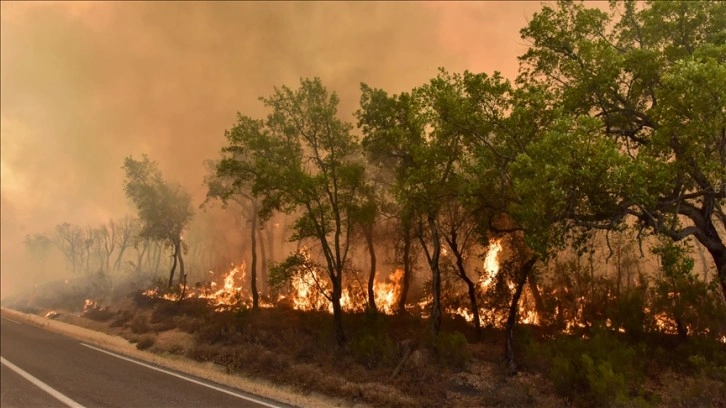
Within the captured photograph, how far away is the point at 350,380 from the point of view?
14.2 meters

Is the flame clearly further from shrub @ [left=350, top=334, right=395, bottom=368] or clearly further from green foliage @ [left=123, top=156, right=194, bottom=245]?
shrub @ [left=350, top=334, right=395, bottom=368]

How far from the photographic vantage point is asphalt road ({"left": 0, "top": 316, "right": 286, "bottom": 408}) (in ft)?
36.0

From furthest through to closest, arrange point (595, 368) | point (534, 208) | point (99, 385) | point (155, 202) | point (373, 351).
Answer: point (155, 202) → point (373, 351) → point (99, 385) → point (595, 368) → point (534, 208)

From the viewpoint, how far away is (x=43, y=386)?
1278 cm

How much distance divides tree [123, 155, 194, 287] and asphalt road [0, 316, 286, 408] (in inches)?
897

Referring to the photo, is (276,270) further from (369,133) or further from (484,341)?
(484,341)

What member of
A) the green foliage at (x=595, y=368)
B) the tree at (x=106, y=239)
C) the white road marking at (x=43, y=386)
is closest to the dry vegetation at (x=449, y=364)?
the green foliage at (x=595, y=368)

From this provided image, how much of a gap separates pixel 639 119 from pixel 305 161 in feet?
47.2

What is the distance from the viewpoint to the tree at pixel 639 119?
9766 mm

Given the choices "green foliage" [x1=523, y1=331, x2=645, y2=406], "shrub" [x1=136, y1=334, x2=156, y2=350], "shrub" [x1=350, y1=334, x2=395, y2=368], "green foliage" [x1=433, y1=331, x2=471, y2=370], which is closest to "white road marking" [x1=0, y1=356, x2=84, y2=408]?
"shrub" [x1=136, y1=334, x2=156, y2=350]

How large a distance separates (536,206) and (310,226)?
11827 millimetres

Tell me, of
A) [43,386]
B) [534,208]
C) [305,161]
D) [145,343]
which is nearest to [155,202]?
[145,343]

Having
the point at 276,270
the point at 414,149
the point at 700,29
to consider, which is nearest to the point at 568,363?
the point at 414,149

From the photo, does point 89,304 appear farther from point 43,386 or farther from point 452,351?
point 452,351
